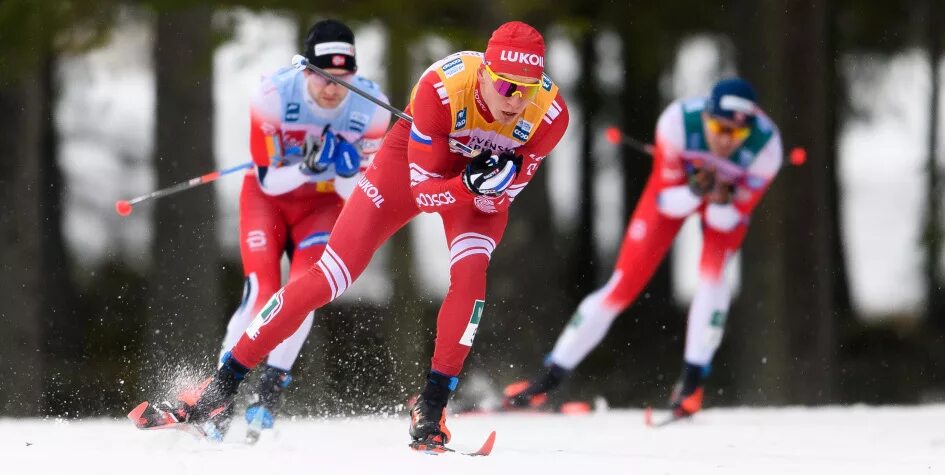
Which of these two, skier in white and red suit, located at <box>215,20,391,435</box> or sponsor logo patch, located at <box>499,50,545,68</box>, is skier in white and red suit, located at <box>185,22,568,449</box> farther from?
skier in white and red suit, located at <box>215,20,391,435</box>

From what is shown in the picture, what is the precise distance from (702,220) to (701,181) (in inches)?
12.1

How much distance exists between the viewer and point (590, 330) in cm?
801

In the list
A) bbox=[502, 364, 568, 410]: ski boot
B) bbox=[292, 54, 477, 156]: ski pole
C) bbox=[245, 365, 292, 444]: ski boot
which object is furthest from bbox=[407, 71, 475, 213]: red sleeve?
bbox=[502, 364, 568, 410]: ski boot

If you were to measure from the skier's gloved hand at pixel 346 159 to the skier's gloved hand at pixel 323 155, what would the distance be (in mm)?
20

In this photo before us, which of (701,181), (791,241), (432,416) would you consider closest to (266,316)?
(432,416)

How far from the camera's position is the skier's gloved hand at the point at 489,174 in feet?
15.8

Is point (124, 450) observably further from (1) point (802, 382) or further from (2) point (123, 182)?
(1) point (802, 382)

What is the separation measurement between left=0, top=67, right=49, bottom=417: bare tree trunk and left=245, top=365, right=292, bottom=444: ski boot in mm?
4156

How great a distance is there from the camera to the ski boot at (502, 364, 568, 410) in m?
7.96

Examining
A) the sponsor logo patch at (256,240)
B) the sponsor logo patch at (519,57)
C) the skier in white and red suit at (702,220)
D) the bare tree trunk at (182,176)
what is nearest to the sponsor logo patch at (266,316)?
the sponsor logo patch at (256,240)

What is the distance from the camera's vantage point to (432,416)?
200 inches

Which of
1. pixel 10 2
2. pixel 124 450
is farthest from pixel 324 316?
pixel 124 450

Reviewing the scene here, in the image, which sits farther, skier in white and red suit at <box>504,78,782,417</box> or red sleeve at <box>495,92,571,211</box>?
skier in white and red suit at <box>504,78,782,417</box>

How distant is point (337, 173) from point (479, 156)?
1.44 meters
